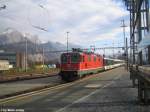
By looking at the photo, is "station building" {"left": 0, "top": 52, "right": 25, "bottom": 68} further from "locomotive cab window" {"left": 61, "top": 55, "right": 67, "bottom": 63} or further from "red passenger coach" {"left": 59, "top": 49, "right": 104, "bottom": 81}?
"red passenger coach" {"left": 59, "top": 49, "right": 104, "bottom": 81}

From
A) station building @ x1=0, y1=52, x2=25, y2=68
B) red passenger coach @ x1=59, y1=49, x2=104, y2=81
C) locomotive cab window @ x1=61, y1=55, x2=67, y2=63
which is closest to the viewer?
red passenger coach @ x1=59, y1=49, x2=104, y2=81

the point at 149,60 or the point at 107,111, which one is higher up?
the point at 149,60

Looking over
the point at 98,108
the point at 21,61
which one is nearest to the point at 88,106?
the point at 98,108

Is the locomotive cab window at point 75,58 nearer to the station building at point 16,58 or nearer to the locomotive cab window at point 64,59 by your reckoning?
the locomotive cab window at point 64,59

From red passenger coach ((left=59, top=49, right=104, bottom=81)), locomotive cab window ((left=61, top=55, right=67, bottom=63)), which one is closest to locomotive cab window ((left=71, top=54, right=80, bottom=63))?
red passenger coach ((left=59, top=49, right=104, bottom=81))

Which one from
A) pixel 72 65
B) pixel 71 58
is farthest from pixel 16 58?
pixel 72 65

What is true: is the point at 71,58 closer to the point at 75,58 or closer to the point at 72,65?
the point at 75,58

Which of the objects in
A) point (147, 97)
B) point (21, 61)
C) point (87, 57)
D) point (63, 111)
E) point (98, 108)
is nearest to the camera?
point (63, 111)

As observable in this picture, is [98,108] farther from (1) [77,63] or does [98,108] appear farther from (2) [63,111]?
(1) [77,63]

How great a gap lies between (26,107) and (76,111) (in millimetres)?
2426

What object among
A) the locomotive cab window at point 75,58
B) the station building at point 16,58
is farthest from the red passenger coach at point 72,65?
the station building at point 16,58

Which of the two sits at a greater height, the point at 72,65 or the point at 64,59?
the point at 64,59

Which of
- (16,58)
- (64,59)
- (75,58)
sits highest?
(16,58)

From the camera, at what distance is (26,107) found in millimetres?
13328
